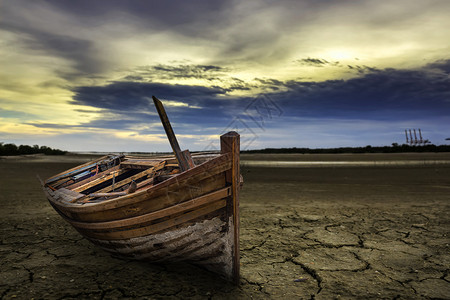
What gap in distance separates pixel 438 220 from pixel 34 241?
8.38 metres

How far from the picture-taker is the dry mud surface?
3266 millimetres

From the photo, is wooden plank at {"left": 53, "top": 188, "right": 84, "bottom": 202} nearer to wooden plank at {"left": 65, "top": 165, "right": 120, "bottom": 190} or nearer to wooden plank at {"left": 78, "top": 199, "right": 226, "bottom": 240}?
wooden plank at {"left": 65, "top": 165, "right": 120, "bottom": 190}

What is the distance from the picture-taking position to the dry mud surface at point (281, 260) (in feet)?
10.7

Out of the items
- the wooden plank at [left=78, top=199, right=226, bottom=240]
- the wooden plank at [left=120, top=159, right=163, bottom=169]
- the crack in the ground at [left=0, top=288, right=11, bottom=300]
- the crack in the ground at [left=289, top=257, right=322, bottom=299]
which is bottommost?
the crack in the ground at [left=289, top=257, right=322, bottom=299]

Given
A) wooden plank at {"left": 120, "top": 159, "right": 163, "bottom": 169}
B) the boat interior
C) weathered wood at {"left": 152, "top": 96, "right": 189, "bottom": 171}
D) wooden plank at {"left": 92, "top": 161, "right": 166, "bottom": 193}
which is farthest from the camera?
wooden plank at {"left": 120, "top": 159, "right": 163, "bottom": 169}

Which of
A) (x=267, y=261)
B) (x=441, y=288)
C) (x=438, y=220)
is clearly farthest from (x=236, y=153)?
(x=438, y=220)

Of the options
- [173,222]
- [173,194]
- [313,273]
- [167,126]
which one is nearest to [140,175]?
[167,126]

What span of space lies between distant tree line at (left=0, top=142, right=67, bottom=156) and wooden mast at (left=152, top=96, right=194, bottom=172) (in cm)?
3431

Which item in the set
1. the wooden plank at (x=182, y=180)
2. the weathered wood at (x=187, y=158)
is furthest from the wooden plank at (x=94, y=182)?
the wooden plank at (x=182, y=180)

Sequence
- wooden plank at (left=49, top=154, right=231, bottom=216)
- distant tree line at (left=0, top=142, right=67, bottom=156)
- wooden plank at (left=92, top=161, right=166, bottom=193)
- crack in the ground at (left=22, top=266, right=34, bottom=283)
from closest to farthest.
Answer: wooden plank at (left=49, top=154, right=231, bottom=216) < crack in the ground at (left=22, top=266, right=34, bottom=283) < wooden plank at (left=92, top=161, right=166, bottom=193) < distant tree line at (left=0, top=142, right=67, bottom=156)

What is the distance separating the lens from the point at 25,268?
386cm

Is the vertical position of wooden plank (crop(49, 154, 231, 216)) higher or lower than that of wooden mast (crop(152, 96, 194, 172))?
lower

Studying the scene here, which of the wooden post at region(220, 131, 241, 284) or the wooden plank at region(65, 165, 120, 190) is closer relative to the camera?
the wooden post at region(220, 131, 241, 284)

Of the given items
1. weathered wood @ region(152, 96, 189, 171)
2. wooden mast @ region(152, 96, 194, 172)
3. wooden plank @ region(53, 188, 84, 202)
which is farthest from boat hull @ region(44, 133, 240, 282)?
weathered wood @ region(152, 96, 189, 171)
